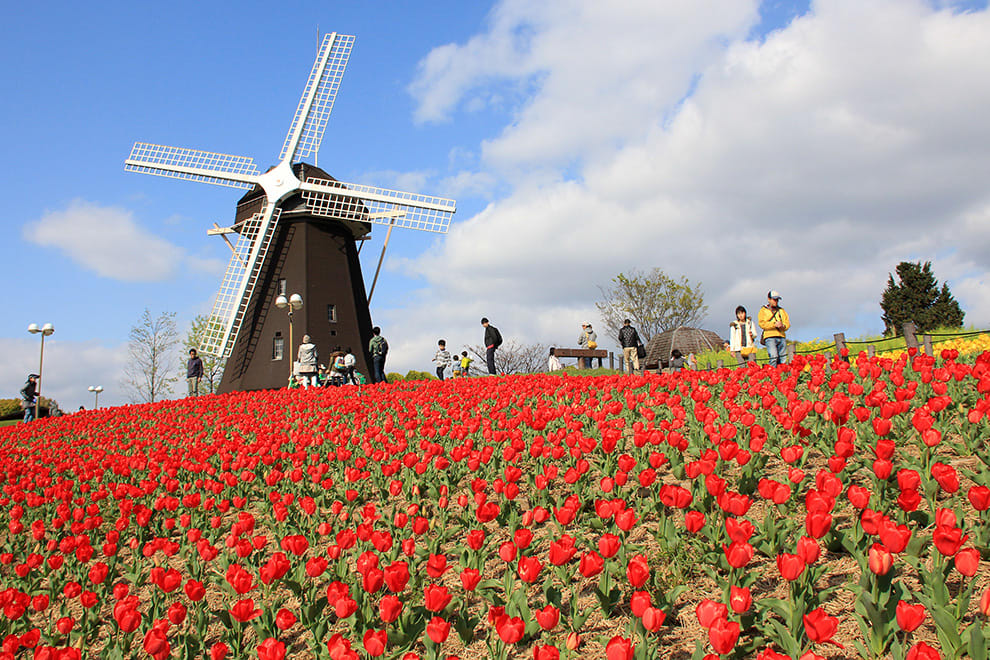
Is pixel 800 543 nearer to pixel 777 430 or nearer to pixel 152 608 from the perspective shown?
pixel 777 430

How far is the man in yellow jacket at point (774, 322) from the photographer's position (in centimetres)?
1211

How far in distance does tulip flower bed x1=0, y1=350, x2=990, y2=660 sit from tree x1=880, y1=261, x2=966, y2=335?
28806 mm

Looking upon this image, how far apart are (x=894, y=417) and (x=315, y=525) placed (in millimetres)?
4746

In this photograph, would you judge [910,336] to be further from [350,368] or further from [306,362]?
[350,368]

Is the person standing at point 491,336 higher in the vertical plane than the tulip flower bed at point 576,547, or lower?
higher

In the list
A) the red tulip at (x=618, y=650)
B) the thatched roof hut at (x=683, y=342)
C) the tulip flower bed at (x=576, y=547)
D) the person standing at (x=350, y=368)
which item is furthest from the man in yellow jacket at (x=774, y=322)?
the thatched roof hut at (x=683, y=342)

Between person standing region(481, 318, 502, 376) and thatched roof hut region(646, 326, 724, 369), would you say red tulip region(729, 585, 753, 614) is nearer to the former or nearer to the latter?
person standing region(481, 318, 502, 376)

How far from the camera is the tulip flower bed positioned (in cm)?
277

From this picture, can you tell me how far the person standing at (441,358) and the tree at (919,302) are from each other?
23508 mm

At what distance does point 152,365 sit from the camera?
43906mm

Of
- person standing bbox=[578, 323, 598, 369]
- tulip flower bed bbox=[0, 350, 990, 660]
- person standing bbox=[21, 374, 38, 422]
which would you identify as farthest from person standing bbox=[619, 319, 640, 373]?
person standing bbox=[21, 374, 38, 422]

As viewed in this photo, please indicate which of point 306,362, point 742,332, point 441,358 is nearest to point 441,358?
point 441,358

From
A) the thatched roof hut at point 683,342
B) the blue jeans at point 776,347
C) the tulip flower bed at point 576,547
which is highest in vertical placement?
the thatched roof hut at point 683,342

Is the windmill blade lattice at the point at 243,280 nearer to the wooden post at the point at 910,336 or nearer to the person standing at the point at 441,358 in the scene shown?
the person standing at the point at 441,358
